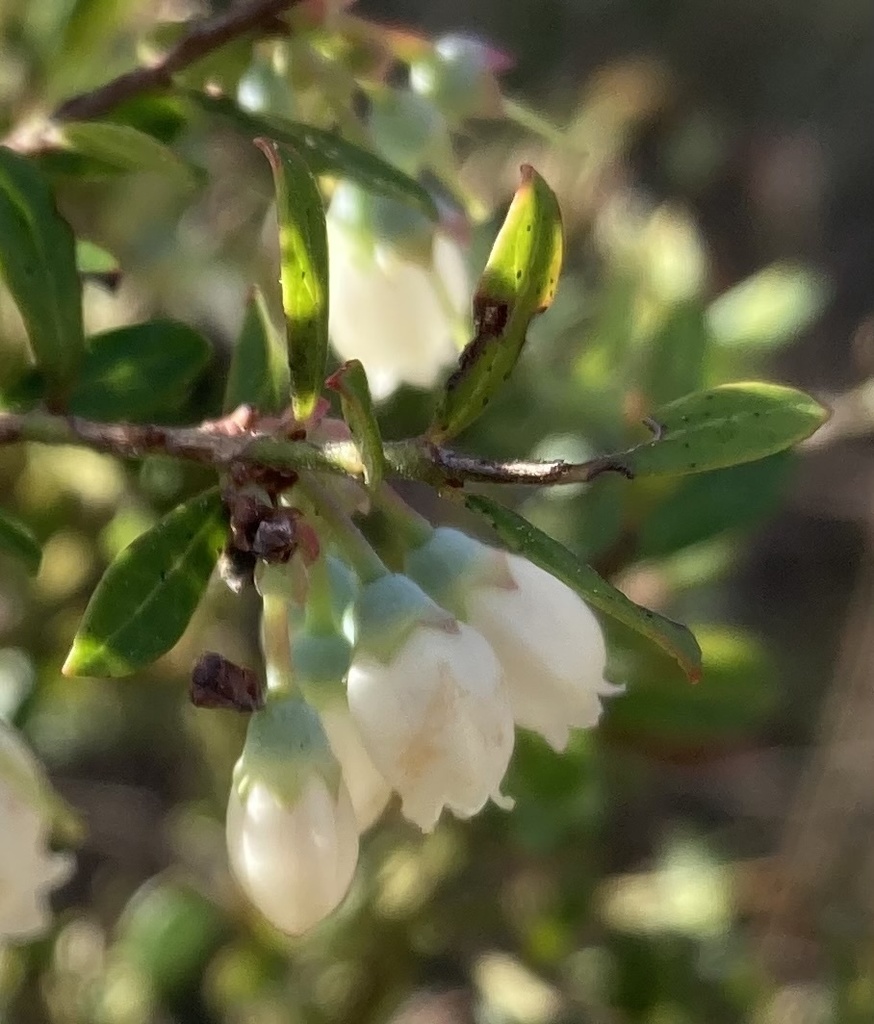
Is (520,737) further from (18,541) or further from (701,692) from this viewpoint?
(18,541)

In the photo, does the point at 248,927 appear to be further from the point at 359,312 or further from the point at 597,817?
the point at 359,312

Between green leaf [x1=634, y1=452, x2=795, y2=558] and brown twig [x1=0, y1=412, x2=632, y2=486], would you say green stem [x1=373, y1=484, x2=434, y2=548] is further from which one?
green leaf [x1=634, y1=452, x2=795, y2=558]

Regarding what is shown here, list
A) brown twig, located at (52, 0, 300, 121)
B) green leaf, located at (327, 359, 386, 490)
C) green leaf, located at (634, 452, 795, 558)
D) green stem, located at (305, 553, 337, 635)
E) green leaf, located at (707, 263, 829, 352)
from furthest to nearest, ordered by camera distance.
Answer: green leaf, located at (707, 263, 829, 352), green leaf, located at (634, 452, 795, 558), brown twig, located at (52, 0, 300, 121), green stem, located at (305, 553, 337, 635), green leaf, located at (327, 359, 386, 490)

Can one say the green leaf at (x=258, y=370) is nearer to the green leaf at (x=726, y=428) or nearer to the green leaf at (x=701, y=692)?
the green leaf at (x=726, y=428)

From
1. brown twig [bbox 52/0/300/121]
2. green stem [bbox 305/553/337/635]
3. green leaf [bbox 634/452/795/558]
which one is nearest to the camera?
green stem [bbox 305/553/337/635]

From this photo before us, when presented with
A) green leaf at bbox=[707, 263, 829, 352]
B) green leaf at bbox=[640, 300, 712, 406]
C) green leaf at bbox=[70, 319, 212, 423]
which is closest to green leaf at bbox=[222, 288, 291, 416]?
green leaf at bbox=[70, 319, 212, 423]

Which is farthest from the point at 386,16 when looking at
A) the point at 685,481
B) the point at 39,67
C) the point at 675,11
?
the point at 685,481
